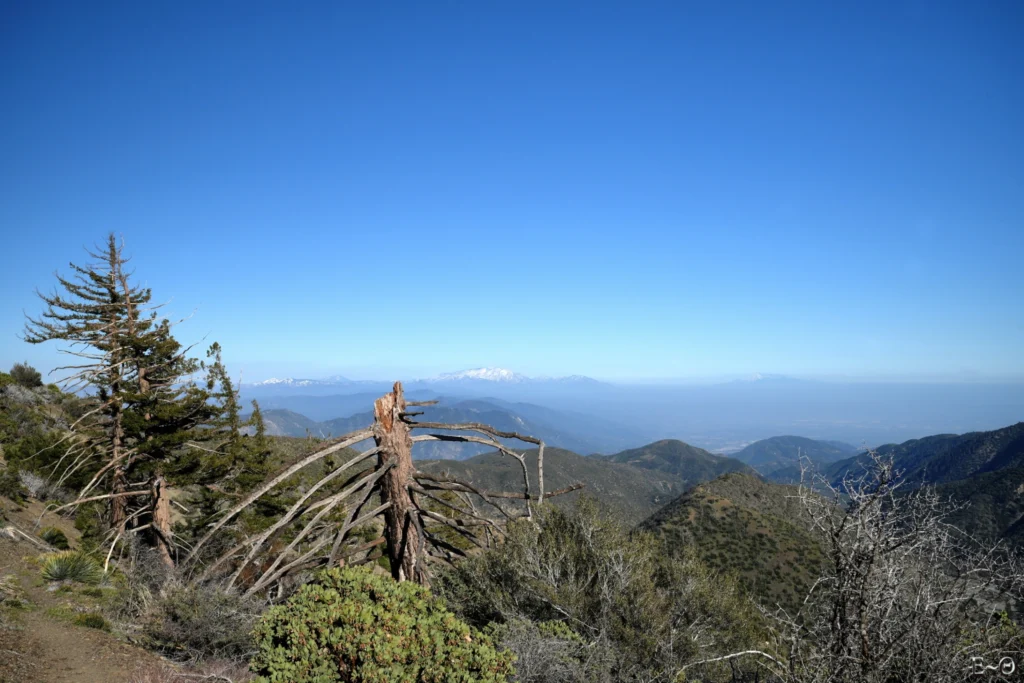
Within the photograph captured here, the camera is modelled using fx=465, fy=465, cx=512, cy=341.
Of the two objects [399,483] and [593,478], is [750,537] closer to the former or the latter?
[399,483]

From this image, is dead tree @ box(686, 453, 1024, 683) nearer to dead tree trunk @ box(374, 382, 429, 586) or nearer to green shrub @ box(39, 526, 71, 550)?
dead tree trunk @ box(374, 382, 429, 586)

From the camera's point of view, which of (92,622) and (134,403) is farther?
(134,403)

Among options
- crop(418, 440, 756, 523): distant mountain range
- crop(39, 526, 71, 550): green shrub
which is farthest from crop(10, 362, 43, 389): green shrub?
crop(418, 440, 756, 523): distant mountain range

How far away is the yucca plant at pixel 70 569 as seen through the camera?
10672mm

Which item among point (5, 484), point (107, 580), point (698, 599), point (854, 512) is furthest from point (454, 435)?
point (5, 484)

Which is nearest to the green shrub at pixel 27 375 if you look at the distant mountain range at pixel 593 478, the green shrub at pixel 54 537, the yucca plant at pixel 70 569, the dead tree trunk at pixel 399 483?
the green shrub at pixel 54 537

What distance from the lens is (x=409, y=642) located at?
3723mm

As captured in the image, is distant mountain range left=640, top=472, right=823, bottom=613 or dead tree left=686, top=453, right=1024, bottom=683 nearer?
dead tree left=686, top=453, right=1024, bottom=683

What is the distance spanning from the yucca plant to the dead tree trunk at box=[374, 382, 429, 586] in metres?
11.3

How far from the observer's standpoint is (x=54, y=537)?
51.4 feet

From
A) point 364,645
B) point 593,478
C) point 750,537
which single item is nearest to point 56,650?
point 364,645

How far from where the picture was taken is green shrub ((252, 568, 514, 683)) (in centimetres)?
359

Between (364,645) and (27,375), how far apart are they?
4439cm

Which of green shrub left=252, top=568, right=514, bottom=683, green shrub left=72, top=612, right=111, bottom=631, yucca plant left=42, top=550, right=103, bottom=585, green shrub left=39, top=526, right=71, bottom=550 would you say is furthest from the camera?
green shrub left=39, top=526, right=71, bottom=550
